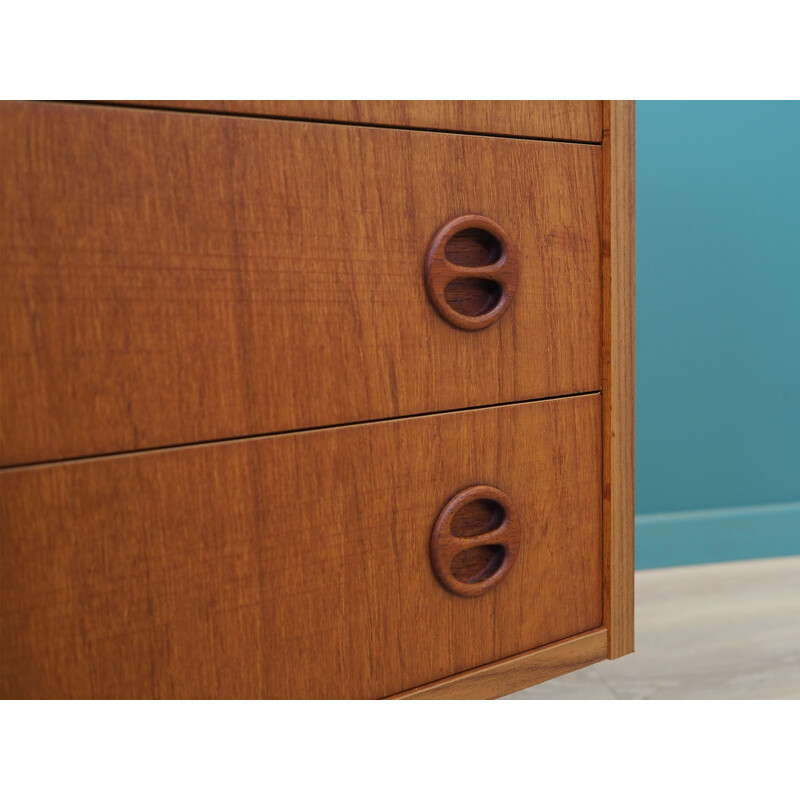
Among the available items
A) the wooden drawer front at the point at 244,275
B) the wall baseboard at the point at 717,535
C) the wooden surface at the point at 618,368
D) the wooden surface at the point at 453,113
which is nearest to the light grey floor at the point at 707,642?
the wall baseboard at the point at 717,535

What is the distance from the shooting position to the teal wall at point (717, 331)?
1115 mm

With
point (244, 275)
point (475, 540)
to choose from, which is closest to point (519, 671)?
point (475, 540)

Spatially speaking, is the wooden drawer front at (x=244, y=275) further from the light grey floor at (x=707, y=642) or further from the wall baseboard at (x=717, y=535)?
the wall baseboard at (x=717, y=535)

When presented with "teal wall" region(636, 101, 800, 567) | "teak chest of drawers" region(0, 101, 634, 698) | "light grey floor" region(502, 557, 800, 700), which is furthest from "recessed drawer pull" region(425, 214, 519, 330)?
"teal wall" region(636, 101, 800, 567)

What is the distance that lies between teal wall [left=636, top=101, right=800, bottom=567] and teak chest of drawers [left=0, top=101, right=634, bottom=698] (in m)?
0.56

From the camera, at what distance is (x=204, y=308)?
0.43 m

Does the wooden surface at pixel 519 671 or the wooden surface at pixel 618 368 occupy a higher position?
the wooden surface at pixel 618 368

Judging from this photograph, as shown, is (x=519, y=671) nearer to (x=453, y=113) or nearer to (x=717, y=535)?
(x=453, y=113)

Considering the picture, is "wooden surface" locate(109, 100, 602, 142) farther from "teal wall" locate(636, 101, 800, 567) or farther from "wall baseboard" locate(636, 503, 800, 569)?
"wall baseboard" locate(636, 503, 800, 569)

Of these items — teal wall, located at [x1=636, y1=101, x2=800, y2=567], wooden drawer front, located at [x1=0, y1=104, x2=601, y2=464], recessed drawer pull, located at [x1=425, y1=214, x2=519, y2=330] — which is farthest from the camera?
teal wall, located at [x1=636, y1=101, x2=800, y2=567]

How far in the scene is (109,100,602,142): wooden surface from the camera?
440mm

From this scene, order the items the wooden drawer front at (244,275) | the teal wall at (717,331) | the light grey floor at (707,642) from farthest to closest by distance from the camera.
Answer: the teal wall at (717,331), the light grey floor at (707,642), the wooden drawer front at (244,275)

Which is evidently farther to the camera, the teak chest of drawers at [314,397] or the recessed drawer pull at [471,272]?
the recessed drawer pull at [471,272]

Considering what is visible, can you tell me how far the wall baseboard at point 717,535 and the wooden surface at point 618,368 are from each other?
549 mm
